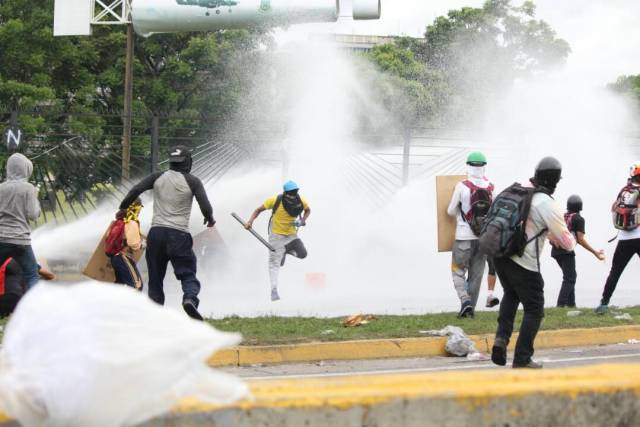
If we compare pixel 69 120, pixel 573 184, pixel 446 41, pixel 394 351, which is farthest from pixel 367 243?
pixel 446 41

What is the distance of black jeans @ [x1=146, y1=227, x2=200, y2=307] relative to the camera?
29.6ft

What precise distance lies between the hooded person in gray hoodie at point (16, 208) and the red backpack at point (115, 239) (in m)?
2.12

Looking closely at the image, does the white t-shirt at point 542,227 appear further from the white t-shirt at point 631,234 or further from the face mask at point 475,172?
the white t-shirt at point 631,234

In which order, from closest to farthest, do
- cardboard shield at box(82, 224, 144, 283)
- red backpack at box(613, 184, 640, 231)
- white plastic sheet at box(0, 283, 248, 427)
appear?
white plastic sheet at box(0, 283, 248, 427)
red backpack at box(613, 184, 640, 231)
cardboard shield at box(82, 224, 144, 283)

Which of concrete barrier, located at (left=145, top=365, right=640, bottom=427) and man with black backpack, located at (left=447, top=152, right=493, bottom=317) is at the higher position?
concrete barrier, located at (left=145, top=365, right=640, bottom=427)

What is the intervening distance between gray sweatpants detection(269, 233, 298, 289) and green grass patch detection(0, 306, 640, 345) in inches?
132

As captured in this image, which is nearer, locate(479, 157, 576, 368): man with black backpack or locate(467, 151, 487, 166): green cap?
locate(479, 157, 576, 368): man with black backpack

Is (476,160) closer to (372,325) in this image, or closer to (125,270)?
(372,325)

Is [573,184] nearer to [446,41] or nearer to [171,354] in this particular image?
[171,354]

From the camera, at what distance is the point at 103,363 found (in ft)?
10.3

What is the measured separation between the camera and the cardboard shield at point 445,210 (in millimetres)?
10688

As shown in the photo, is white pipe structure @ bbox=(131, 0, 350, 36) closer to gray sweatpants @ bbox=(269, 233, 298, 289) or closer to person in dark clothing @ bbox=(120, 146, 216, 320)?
gray sweatpants @ bbox=(269, 233, 298, 289)

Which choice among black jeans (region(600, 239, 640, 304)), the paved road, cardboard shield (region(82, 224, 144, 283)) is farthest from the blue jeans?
black jeans (region(600, 239, 640, 304))

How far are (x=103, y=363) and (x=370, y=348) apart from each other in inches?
237
